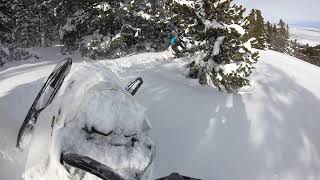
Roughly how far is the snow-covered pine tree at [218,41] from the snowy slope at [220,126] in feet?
1.08

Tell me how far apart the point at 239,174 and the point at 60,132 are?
3297mm

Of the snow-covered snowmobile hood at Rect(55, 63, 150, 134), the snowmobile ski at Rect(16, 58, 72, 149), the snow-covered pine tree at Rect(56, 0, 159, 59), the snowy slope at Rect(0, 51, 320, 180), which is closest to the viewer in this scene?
the snow-covered snowmobile hood at Rect(55, 63, 150, 134)

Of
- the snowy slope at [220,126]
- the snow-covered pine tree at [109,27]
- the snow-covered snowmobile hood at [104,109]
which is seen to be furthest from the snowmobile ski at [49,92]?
the snow-covered pine tree at [109,27]

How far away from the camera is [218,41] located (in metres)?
9.02

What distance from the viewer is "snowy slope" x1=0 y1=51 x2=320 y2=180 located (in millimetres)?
6219

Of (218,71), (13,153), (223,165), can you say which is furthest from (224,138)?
(13,153)

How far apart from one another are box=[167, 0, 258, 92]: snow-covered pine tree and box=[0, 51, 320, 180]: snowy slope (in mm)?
329

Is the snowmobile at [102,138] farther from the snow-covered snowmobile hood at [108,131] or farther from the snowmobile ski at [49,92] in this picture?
the snowmobile ski at [49,92]

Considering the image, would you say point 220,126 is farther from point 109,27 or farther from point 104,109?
point 109,27

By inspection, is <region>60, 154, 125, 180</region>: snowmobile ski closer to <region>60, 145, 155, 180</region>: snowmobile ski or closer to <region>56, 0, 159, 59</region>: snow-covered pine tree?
<region>60, 145, 155, 180</region>: snowmobile ski

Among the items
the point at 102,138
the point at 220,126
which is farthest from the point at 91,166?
the point at 220,126

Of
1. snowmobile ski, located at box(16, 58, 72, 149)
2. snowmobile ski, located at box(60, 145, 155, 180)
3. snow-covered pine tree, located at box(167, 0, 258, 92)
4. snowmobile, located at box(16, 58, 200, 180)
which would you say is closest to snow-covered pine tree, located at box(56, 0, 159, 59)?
snow-covered pine tree, located at box(167, 0, 258, 92)

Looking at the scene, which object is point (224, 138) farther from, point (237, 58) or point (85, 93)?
point (85, 93)

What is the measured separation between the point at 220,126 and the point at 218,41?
2496 mm
